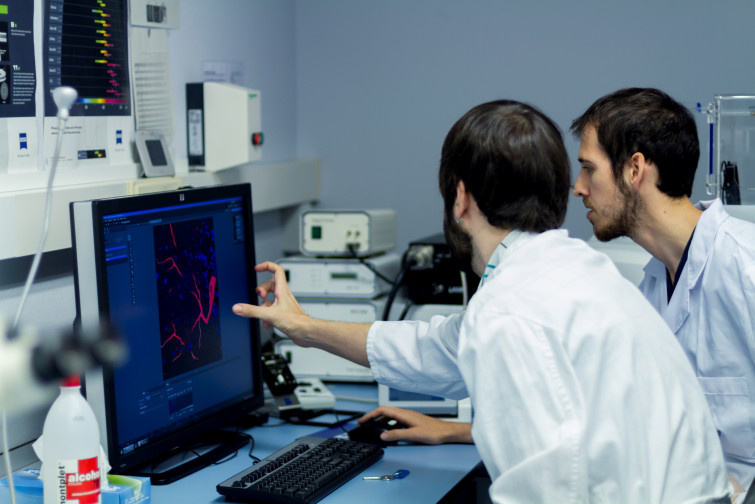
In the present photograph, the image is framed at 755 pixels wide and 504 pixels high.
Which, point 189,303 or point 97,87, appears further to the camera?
point 97,87

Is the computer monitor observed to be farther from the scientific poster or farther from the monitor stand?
the scientific poster

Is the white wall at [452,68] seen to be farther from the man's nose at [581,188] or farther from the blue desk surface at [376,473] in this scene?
the blue desk surface at [376,473]

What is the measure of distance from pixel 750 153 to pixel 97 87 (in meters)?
1.70

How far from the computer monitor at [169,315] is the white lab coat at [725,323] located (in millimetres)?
967

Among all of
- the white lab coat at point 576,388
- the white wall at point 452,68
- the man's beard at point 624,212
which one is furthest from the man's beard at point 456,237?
the white wall at point 452,68

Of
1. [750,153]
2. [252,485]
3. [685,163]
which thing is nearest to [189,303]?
[252,485]

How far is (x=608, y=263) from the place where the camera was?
132cm

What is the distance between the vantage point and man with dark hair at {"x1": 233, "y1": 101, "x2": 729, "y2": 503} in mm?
1139

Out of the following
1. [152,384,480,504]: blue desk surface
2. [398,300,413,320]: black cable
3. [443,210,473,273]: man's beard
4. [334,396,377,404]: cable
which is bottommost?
[334,396,377,404]: cable

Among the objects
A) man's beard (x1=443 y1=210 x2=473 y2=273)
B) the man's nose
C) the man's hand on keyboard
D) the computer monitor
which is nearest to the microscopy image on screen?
the computer monitor

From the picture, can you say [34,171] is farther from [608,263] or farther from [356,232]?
[608,263]

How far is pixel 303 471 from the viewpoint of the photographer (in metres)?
1.52

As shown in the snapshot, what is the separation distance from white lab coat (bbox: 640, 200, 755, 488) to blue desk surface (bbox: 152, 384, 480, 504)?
54 cm

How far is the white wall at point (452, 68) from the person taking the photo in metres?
2.58
